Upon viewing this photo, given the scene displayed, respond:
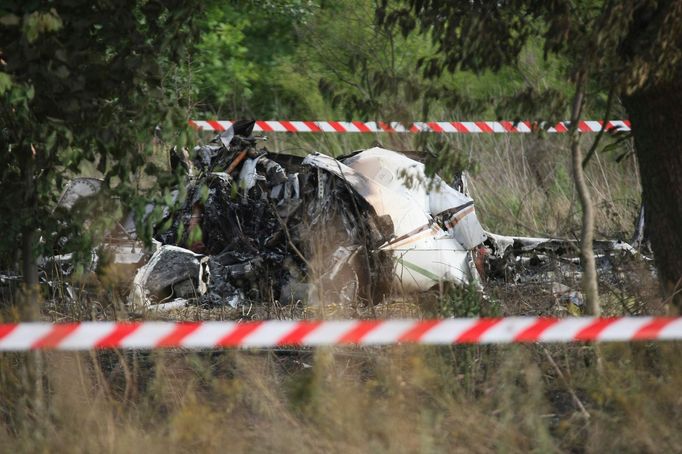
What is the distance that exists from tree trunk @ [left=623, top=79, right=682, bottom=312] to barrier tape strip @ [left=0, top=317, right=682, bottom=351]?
120 centimetres

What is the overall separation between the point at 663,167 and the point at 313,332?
232 cm

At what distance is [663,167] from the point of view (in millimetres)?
5352

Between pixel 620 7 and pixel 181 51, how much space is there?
2.08m

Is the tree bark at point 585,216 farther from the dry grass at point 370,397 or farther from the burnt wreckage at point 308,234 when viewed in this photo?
the burnt wreckage at point 308,234

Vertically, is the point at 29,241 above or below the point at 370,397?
above

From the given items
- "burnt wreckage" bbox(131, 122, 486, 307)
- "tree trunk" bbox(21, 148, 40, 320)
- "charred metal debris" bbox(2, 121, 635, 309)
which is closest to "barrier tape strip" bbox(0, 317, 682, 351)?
"tree trunk" bbox(21, 148, 40, 320)

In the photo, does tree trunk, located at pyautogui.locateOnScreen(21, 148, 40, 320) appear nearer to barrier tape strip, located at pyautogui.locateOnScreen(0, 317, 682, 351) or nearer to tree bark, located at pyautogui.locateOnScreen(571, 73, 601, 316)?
barrier tape strip, located at pyautogui.locateOnScreen(0, 317, 682, 351)

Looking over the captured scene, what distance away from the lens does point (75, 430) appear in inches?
169

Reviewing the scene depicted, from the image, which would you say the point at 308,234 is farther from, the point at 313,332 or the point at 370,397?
the point at 313,332

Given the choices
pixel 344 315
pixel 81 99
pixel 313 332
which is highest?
pixel 81 99

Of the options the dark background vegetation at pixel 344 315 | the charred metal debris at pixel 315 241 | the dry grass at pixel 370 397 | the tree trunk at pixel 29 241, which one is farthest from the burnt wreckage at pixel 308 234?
the tree trunk at pixel 29 241

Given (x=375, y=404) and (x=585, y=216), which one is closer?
(x=375, y=404)

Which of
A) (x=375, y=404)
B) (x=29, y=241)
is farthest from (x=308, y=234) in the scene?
(x=375, y=404)

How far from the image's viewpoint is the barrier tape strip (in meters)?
3.96
